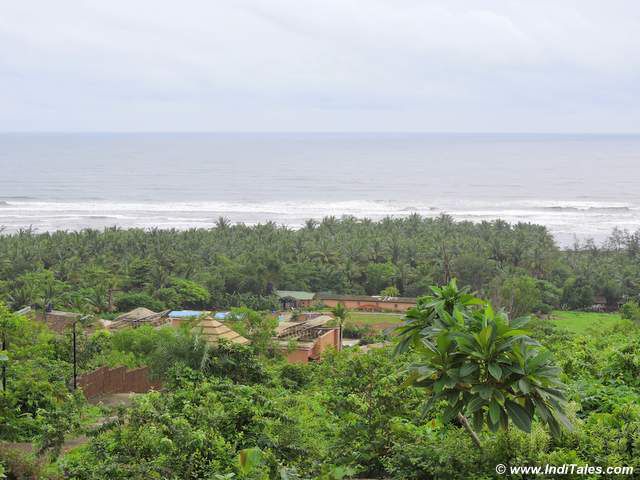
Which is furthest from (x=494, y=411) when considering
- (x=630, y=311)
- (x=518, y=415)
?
(x=630, y=311)

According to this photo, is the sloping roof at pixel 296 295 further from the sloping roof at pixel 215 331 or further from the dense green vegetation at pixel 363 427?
the dense green vegetation at pixel 363 427

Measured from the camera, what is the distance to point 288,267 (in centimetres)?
4653

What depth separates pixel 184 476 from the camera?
25.2 feet

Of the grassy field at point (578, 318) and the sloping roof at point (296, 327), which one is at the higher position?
the sloping roof at point (296, 327)

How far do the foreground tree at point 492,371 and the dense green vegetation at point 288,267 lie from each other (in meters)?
32.3

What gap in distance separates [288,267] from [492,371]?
40773 mm

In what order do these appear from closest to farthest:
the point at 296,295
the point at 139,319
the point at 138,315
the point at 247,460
Result: the point at 247,460 < the point at 139,319 < the point at 138,315 < the point at 296,295

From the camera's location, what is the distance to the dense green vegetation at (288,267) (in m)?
40.8

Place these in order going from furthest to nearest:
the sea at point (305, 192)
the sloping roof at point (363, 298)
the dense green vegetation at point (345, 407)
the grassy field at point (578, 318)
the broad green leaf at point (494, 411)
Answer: the sea at point (305, 192), the sloping roof at point (363, 298), the grassy field at point (578, 318), the dense green vegetation at point (345, 407), the broad green leaf at point (494, 411)

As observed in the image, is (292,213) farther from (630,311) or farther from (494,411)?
(494,411)

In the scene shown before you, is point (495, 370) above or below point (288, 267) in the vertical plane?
above

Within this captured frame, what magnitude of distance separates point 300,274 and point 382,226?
1434 cm

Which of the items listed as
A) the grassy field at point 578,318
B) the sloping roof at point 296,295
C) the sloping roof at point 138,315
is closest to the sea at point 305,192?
the grassy field at point 578,318

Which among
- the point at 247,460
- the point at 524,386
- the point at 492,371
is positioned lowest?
the point at 247,460
